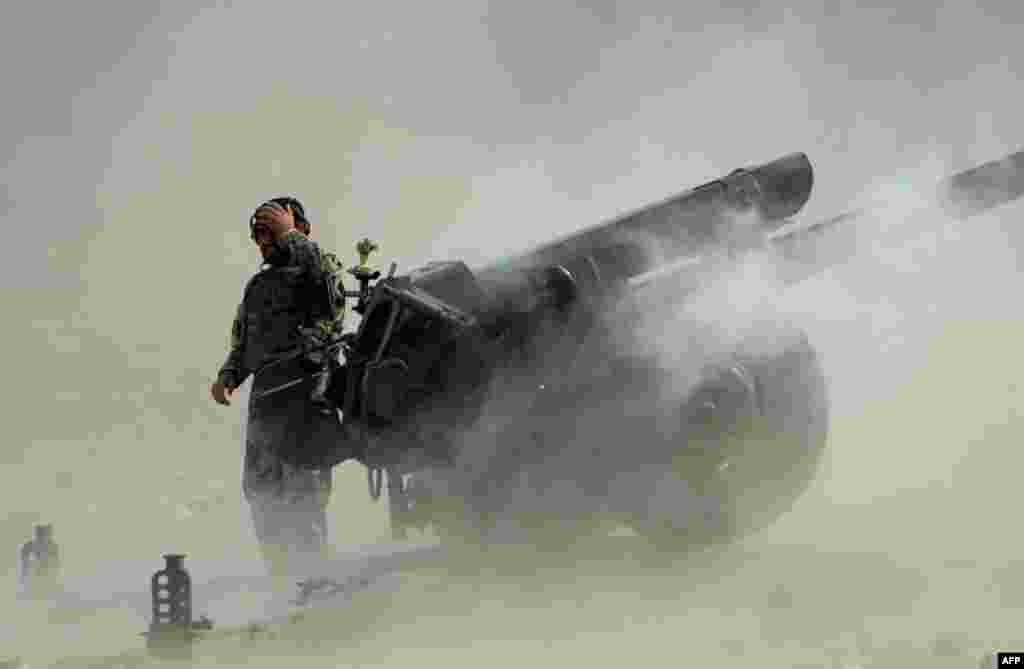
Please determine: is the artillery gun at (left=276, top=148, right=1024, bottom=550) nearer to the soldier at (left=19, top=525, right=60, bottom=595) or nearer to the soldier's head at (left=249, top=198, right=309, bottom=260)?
the soldier's head at (left=249, top=198, right=309, bottom=260)

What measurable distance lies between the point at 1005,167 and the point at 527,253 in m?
4.85

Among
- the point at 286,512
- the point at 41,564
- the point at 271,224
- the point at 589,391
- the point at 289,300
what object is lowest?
the point at 286,512

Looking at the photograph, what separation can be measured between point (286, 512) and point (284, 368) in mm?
1022

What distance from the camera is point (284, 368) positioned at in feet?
31.0

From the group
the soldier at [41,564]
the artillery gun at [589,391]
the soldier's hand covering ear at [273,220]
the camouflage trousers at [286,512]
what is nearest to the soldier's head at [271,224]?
the soldier's hand covering ear at [273,220]

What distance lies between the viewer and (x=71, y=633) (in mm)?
8969

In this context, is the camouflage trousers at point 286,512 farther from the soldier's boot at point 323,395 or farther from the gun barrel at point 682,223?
the gun barrel at point 682,223

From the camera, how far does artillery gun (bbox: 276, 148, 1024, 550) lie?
8.23 metres

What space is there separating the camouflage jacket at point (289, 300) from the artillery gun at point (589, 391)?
0.60 meters

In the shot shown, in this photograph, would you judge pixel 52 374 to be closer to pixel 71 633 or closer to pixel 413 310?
pixel 71 633

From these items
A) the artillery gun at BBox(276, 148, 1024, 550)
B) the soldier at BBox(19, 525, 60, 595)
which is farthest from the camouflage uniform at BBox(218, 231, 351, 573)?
the soldier at BBox(19, 525, 60, 595)

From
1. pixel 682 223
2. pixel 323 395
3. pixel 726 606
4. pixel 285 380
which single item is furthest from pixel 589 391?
pixel 285 380

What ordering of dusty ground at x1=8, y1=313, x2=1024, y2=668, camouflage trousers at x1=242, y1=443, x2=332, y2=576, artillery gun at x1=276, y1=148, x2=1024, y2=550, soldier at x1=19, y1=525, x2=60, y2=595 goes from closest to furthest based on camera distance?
dusty ground at x1=8, y1=313, x2=1024, y2=668 → artillery gun at x1=276, y1=148, x2=1024, y2=550 → camouflage trousers at x1=242, y1=443, x2=332, y2=576 → soldier at x1=19, y1=525, x2=60, y2=595

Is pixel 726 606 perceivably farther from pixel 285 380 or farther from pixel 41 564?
pixel 41 564
